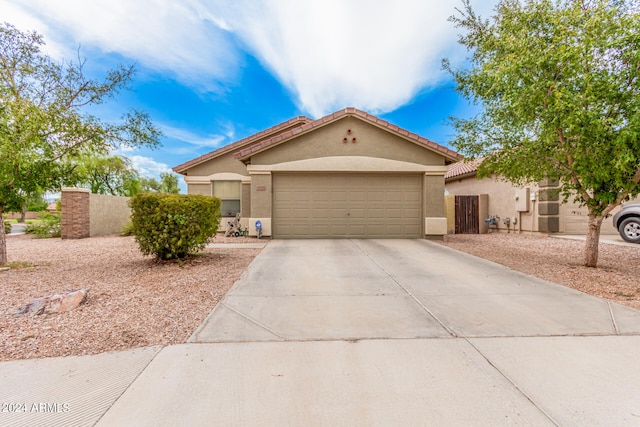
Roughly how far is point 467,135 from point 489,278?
3.75m

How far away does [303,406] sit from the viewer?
82.4 inches

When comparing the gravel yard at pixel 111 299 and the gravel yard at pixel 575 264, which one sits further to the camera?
the gravel yard at pixel 575 264

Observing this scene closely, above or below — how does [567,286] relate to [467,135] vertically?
below

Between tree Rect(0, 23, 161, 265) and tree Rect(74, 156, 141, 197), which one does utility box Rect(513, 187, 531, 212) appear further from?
tree Rect(74, 156, 141, 197)

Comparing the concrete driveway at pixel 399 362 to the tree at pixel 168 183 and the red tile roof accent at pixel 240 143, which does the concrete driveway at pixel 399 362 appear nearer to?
the red tile roof accent at pixel 240 143

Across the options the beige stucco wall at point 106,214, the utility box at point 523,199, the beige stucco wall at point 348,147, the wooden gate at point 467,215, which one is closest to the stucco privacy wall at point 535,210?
the utility box at point 523,199

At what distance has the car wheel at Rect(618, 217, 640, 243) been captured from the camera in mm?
10120

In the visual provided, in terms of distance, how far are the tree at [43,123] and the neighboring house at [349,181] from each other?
446cm

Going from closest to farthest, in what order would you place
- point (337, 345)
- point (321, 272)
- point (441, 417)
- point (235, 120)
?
point (441, 417) → point (337, 345) → point (321, 272) → point (235, 120)

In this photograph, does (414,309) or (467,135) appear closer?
(414,309)

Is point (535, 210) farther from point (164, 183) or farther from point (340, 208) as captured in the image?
point (164, 183)

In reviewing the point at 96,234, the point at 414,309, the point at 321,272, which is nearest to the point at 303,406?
the point at 414,309

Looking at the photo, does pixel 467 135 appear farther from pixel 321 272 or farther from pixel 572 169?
pixel 321 272

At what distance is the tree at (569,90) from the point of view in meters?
5.14
